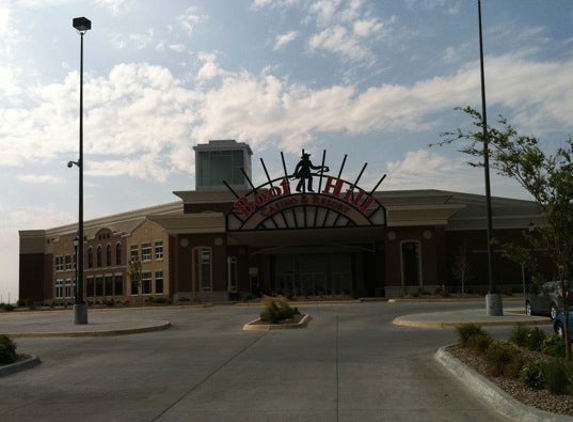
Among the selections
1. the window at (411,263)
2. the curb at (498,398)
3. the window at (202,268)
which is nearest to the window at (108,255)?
the window at (202,268)

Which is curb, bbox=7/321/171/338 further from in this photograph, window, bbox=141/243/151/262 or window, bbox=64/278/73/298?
window, bbox=64/278/73/298

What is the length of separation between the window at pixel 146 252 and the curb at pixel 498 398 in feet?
174

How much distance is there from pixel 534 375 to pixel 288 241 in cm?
4665

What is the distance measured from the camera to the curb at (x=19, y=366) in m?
12.8

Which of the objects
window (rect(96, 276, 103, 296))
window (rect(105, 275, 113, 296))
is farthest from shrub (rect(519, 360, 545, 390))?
window (rect(96, 276, 103, 296))

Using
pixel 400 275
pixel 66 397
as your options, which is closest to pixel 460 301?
pixel 400 275

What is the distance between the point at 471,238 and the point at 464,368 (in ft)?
152

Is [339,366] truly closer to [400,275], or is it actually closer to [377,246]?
[400,275]

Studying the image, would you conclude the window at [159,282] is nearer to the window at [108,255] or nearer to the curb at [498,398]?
the window at [108,255]

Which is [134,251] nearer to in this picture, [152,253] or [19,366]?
[152,253]

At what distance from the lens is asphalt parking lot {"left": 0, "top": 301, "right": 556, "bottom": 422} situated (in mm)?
A: 8883

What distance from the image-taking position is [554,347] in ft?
38.9

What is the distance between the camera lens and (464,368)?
11.2 meters

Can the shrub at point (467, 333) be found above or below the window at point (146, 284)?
below
